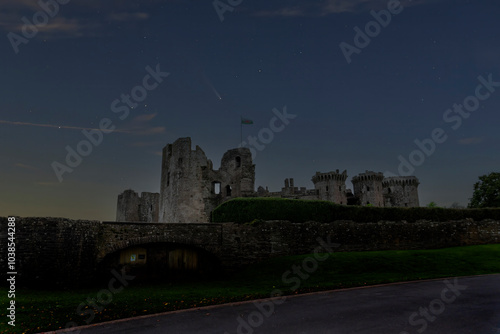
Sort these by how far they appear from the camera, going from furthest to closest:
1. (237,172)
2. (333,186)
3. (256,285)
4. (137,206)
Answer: (333,186)
(137,206)
(237,172)
(256,285)

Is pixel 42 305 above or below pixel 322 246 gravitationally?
below

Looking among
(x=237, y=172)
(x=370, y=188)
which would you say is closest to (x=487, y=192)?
(x=370, y=188)

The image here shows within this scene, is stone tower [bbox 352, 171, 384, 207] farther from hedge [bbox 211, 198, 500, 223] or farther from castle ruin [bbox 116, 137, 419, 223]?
hedge [bbox 211, 198, 500, 223]

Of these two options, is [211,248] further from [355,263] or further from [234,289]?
[355,263]

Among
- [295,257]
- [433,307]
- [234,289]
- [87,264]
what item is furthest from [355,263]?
[87,264]

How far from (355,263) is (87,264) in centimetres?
1507

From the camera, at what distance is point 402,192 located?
81.9 meters

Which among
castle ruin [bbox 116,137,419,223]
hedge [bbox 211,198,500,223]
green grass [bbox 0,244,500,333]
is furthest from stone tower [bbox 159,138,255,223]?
green grass [bbox 0,244,500,333]

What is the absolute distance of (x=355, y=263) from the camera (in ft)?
70.2

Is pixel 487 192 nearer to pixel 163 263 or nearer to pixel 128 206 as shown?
pixel 163 263

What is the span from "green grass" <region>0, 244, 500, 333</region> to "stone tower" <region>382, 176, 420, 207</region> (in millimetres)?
56006

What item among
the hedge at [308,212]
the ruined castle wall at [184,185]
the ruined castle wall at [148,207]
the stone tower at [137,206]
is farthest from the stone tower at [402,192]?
the ruined castle wall at [184,185]

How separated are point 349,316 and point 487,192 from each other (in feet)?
174

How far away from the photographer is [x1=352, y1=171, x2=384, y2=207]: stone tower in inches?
2985
